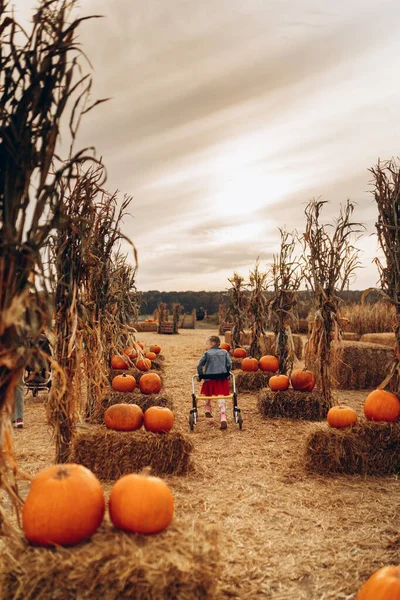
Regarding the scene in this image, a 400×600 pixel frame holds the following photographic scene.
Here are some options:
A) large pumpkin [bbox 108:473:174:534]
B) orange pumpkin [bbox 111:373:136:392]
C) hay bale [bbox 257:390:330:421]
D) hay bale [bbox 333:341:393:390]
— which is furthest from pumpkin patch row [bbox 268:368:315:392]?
large pumpkin [bbox 108:473:174:534]

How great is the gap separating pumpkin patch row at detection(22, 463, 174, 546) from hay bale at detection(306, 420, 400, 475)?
2.95 m

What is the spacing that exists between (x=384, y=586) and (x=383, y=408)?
344 cm

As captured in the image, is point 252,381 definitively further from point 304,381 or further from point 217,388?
point 217,388

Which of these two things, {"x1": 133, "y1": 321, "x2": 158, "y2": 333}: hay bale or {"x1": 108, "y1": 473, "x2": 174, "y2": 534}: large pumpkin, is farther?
{"x1": 133, "y1": 321, "x2": 158, "y2": 333}: hay bale

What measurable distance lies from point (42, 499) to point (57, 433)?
7.02ft

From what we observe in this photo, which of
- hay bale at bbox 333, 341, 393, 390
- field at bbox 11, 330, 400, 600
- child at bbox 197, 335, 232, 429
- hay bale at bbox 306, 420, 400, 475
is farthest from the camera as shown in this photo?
hay bale at bbox 333, 341, 393, 390

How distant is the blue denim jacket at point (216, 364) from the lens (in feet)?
23.7

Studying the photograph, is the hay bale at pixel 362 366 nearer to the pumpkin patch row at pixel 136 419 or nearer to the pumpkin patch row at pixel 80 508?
the pumpkin patch row at pixel 136 419

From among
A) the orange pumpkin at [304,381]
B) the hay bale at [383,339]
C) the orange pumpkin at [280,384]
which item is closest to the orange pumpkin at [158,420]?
the orange pumpkin at [280,384]

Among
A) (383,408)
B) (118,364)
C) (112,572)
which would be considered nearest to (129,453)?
(112,572)

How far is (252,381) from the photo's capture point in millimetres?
10289

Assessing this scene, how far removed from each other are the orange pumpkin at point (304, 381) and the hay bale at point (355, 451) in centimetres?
273

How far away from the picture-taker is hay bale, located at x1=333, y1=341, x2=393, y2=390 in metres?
11.3

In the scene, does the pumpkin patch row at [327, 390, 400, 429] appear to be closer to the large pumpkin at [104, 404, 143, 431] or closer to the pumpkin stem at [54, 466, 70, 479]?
the large pumpkin at [104, 404, 143, 431]
